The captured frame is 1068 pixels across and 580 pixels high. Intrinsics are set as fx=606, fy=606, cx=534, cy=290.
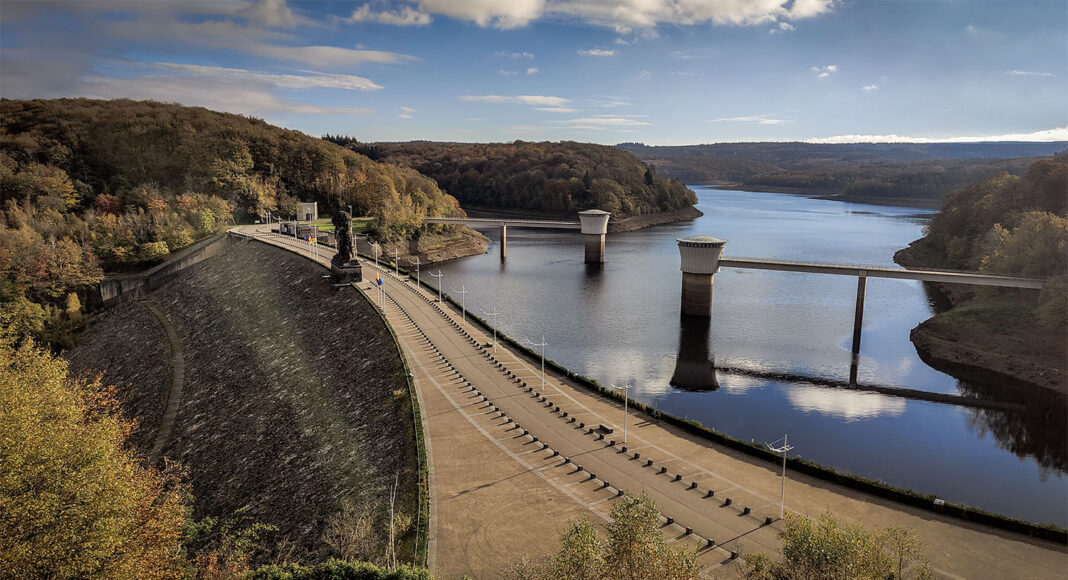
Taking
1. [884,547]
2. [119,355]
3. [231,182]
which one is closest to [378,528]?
[884,547]

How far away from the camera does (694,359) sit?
192 feet

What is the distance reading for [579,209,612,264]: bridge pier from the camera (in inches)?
4469

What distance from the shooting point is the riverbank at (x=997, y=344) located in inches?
2098

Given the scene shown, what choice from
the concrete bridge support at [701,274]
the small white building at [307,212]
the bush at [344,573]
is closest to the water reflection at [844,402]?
the concrete bridge support at [701,274]

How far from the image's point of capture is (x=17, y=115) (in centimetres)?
13488

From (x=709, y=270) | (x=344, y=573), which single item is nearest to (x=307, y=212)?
(x=709, y=270)

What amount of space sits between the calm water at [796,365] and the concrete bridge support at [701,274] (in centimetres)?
269

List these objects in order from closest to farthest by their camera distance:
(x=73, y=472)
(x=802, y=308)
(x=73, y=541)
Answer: (x=73, y=541), (x=73, y=472), (x=802, y=308)

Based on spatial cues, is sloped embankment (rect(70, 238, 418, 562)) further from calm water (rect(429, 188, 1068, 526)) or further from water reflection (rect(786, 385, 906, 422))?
water reflection (rect(786, 385, 906, 422))

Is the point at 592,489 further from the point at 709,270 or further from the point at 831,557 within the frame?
the point at 709,270

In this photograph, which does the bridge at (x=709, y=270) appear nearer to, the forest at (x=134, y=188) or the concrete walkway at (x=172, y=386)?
the concrete walkway at (x=172, y=386)

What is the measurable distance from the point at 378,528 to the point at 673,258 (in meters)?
97.1

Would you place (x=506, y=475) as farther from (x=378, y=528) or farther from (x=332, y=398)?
(x=332, y=398)

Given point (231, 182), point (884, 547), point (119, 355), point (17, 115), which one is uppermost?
point (17, 115)
